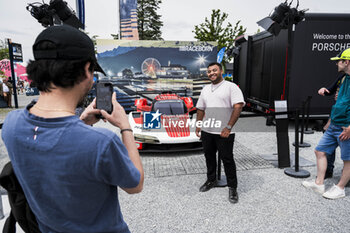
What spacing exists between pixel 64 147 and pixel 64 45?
1.17ft

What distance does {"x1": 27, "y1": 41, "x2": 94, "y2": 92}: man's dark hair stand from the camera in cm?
81

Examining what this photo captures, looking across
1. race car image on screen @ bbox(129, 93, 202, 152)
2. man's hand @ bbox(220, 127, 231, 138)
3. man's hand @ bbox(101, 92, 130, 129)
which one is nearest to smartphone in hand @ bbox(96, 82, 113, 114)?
man's hand @ bbox(101, 92, 130, 129)

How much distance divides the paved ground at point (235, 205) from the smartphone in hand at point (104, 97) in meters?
2.00

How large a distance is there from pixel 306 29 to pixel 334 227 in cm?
555

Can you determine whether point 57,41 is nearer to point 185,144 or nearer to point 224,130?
point 224,130

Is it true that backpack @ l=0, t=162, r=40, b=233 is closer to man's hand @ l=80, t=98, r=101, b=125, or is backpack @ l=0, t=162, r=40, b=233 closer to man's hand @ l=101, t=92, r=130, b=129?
man's hand @ l=80, t=98, r=101, b=125

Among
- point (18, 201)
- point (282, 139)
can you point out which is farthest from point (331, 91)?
point (18, 201)

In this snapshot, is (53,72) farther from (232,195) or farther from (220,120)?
(232,195)

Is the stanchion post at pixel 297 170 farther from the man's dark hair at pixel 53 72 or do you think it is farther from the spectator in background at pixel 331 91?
the man's dark hair at pixel 53 72

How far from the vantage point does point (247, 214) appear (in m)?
2.83

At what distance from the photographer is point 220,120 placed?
3.27 meters

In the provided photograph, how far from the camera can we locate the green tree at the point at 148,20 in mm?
32844

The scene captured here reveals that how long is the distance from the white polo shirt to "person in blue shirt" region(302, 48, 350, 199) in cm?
133

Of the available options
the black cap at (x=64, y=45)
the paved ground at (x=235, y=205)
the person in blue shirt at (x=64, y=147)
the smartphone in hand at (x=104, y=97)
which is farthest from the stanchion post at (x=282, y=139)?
the black cap at (x=64, y=45)
